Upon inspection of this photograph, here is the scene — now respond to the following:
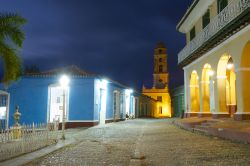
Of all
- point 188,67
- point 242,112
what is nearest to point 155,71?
point 188,67

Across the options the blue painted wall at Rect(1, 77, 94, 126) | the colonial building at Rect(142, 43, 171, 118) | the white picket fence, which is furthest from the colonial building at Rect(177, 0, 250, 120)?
the colonial building at Rect(142, 43, 171, 118)

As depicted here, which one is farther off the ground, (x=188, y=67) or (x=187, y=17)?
(x=187, y=17)

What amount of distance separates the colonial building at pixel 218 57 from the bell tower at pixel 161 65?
3776 cm

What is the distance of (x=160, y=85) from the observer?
207 feet

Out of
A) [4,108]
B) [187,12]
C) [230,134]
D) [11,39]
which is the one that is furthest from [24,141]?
[187,12]

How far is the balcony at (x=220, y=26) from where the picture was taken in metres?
12.3

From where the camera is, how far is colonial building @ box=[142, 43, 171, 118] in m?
61.4

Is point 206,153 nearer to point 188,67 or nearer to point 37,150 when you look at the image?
point 37,150

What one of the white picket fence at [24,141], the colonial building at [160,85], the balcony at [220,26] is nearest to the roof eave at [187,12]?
the balcony at [220,26]

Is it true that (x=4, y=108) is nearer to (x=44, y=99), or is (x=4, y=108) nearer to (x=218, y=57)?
(x=44, y=99)

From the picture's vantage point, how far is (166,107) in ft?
201

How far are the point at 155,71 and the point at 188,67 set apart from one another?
39.5 meters

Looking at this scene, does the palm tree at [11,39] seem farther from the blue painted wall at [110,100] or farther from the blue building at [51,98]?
the blue painted wall at [110,100]

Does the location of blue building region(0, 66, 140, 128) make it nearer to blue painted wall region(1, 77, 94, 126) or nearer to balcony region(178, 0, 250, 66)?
blue painted wall region(1, 77, 94, 126)
